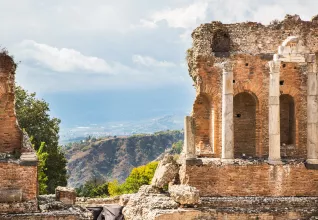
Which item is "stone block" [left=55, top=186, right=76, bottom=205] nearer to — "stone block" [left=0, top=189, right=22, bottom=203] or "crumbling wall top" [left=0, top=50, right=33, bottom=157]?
"stone block" [left=0, top=189, right=22, bottom=203]

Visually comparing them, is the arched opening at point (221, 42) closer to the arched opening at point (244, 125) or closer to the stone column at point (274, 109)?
the arched opening at point (244, 125)

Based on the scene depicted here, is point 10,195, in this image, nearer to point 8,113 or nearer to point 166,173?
point 8,113

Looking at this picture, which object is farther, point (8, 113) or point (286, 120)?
point (286, 120)

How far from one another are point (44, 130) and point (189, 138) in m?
17.7

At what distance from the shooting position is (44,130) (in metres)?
37.2

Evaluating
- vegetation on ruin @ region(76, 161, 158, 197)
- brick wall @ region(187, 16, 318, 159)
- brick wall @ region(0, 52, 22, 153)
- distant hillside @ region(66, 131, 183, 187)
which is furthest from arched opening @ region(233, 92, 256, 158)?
distant hillside @ region(66, 131, 183, 187)

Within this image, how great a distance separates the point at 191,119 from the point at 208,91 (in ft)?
6.26

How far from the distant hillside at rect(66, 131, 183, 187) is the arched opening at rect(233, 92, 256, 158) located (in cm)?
7709

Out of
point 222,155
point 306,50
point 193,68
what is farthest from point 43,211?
point 306,50

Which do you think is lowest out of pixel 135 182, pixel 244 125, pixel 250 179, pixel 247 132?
pixel 135 182

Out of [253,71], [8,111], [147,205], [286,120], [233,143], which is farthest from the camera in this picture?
[286,120]

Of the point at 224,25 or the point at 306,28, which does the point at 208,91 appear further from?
the point at 306,28

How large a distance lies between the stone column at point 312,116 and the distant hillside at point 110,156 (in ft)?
261

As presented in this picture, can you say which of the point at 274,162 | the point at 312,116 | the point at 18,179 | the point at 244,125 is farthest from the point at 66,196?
the point at 312,116
